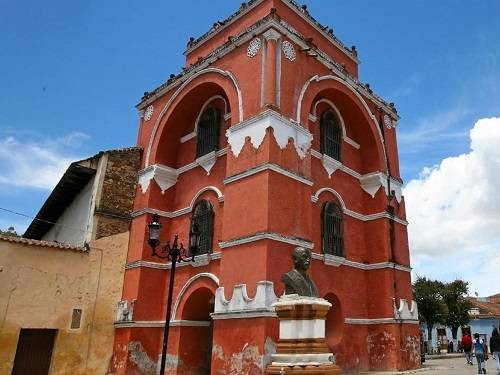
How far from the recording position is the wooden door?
39.4 feet

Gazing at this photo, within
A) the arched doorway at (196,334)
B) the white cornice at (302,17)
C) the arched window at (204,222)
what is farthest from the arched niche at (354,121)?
the arched doorway at (196,334)

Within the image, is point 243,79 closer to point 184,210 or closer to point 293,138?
point 293,138

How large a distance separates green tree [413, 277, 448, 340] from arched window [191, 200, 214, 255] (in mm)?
21101

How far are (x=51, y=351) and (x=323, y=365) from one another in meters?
9.55

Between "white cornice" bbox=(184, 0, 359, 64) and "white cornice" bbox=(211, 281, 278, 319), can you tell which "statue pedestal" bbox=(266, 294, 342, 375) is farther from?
"white cornice" bbox=(184, 0, 359, 64)

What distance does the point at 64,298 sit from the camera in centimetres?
1264

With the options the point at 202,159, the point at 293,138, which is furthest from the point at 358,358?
the point at 202,159

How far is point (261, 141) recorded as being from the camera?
11.1 metres

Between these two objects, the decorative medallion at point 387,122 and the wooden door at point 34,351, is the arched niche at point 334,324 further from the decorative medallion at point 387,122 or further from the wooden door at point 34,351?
the wooden door at point 34,351

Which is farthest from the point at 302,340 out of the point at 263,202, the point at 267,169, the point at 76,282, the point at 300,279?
the point at 76,282

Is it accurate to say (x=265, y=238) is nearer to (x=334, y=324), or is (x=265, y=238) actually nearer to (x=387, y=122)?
(x=334, y=324)

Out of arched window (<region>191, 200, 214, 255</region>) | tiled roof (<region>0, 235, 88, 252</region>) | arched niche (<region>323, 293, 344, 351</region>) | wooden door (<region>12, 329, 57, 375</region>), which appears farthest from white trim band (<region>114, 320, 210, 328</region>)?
arched niche (<region>323, 293, 344, 351</region>)

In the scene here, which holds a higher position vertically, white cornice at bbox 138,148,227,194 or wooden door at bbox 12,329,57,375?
white cornice at bbox 138,148,227,194

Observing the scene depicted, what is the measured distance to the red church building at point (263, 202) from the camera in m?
10.4
